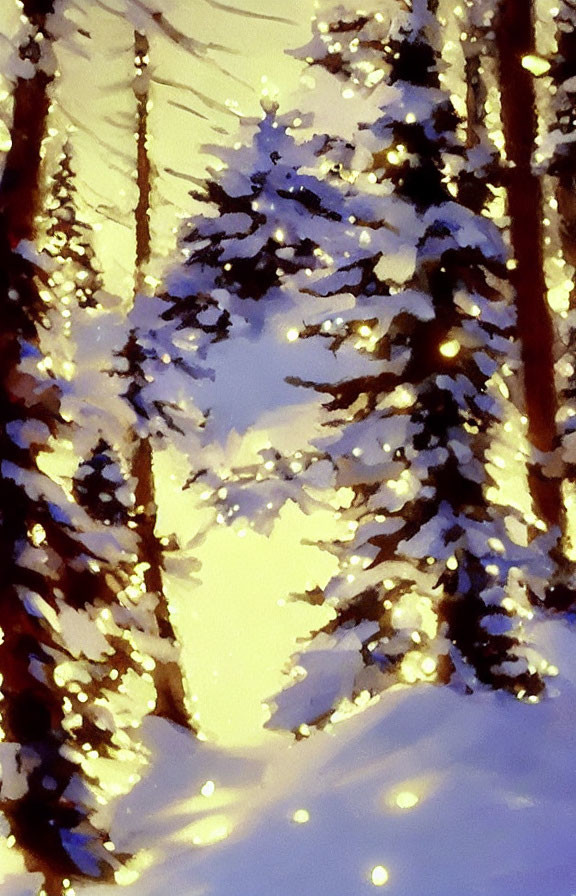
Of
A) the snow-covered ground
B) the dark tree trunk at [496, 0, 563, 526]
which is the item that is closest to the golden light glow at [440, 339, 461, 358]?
the dark tree trunk at [496, 0, 563, 526]

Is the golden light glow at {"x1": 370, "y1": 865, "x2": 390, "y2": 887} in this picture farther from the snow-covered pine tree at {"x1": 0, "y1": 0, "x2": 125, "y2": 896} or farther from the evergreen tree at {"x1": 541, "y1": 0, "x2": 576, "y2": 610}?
the evergreen tree at {"x1": 541, "y1": 0, "x2": 576, "y2": 610}

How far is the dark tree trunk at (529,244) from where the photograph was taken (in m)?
6.41

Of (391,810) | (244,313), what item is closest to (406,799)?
(391,810)

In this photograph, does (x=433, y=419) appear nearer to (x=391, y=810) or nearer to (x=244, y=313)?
(x=391, y=810)

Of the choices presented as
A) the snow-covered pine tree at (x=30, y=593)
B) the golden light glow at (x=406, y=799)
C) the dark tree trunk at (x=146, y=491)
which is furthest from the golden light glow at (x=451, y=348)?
the dark tree trunk at (x=146, y=491)

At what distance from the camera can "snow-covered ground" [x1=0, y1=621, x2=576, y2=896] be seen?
3688 millimetres

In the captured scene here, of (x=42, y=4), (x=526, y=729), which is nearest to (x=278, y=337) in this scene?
(x=42, y=4)

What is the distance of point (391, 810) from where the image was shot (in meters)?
4.13

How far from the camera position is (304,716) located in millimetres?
5336

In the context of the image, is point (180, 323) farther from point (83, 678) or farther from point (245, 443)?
point (83, 678)

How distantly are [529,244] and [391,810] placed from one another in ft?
15.4

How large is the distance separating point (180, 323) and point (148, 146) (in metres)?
2.43

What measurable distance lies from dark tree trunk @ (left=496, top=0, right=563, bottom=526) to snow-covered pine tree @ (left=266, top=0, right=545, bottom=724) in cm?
119

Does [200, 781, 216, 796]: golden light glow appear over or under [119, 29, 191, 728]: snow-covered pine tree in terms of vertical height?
under
